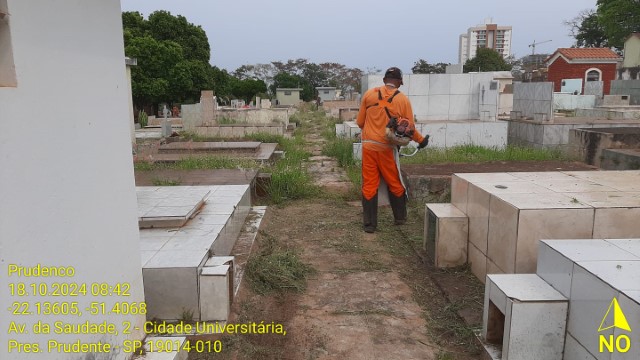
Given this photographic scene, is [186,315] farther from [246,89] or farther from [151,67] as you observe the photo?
[246,89]

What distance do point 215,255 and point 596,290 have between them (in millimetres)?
2311

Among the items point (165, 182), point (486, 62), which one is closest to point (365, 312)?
point (165, 182)

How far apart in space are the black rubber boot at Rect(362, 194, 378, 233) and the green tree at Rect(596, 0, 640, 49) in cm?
3547

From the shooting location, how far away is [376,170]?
5156 mm

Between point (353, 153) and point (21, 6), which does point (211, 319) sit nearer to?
point (21, 6)

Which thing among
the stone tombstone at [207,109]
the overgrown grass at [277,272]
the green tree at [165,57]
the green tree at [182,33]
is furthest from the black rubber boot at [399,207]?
the green tree at [182,33]

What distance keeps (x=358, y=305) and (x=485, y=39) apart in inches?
2792

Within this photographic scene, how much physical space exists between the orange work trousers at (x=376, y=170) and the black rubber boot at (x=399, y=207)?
0.14 meters

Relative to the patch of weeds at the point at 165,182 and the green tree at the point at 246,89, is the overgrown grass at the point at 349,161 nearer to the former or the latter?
the patch of weeds at the point at 165,182

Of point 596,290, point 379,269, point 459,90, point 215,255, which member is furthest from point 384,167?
point 459,90

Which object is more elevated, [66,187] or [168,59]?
[168,59]

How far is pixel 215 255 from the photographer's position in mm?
3500

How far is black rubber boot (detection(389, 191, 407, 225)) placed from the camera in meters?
5.27

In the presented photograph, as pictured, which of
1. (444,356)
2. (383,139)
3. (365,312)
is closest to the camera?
(444,356)
